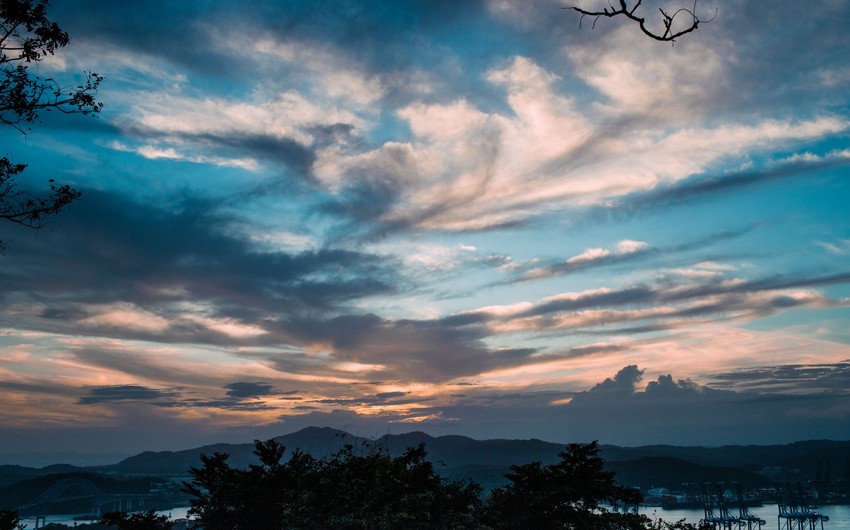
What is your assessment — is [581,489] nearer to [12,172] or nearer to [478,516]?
[478,516]

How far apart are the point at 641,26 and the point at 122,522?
3845 centimetres

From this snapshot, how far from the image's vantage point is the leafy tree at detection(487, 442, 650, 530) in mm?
31719

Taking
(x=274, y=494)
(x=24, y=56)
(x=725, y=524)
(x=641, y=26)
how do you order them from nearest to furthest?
(x=641, y=26) → (x=24, y=56) → (x=274, y=494) → (x=725, y=524)

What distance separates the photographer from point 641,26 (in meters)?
7.34

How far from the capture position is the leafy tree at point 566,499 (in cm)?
3172

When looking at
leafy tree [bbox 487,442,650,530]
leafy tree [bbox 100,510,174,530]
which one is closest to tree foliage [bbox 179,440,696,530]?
leafy tree [bbox 487,442,650,530]

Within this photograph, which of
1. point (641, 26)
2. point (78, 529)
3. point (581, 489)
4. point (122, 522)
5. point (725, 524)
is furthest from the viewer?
point (725, 524)

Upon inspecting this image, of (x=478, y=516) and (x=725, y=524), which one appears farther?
(x=725, y=524)

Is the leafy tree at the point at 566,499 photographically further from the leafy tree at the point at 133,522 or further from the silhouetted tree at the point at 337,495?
the leafy tree at the point at 133,522

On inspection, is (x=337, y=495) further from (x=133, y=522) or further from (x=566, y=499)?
(x=133, y=522)

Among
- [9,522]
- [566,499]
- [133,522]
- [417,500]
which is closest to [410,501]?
[417,500]

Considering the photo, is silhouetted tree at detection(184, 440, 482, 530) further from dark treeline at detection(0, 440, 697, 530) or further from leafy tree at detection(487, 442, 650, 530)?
leafy tree at detection(487, 442, 650, 530)

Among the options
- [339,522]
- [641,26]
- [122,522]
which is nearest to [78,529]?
[122,522]

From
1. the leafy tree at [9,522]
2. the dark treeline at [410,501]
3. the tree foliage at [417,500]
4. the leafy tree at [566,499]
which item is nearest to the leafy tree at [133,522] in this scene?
the dark treeline at [410,501]
